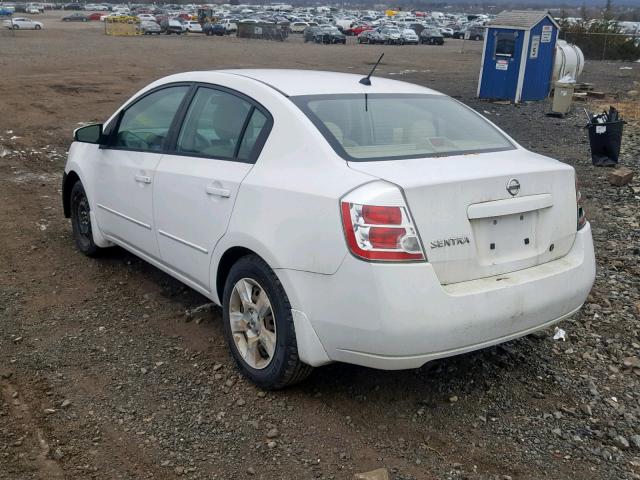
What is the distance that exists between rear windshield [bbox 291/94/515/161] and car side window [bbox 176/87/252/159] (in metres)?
0.45

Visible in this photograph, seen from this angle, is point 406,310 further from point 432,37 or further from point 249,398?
point 432,37

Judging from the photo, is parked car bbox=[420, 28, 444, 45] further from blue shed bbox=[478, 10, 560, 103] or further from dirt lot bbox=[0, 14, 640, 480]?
dirt lot bbox=[0, 14, 640, 480]

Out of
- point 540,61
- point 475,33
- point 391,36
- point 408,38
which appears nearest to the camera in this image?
point 540,61

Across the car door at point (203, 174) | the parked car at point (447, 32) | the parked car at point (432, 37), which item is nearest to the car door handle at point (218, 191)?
the car door at point (203, 174)

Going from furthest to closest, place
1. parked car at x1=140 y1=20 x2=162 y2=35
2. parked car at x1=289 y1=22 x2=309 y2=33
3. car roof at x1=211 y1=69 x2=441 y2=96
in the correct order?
parked car at x1=289 y1=22 x2=309 y2=33
parked car at x1=140 y1=20 x2=162 y2=35
car roof at x1=211 y1=69 x2=441 y2=96

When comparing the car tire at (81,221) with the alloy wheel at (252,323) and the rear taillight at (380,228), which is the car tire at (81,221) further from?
the rear taillight at (380,228)

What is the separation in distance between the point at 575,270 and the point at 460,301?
904mm

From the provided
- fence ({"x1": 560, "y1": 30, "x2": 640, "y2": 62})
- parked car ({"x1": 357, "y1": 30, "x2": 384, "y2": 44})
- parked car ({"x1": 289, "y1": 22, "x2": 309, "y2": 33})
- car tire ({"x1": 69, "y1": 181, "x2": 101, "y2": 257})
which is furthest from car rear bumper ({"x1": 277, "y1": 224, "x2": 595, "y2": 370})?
parked car ({"x1": 289, "y1": 22, "x2": 309, "y2": 33})

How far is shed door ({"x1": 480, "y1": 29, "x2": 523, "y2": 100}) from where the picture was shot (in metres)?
17.7

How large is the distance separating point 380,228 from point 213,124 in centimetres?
161

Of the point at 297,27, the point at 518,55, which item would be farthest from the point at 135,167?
the point at 297,27

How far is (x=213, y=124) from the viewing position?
4.19 m

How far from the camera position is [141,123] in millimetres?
4965

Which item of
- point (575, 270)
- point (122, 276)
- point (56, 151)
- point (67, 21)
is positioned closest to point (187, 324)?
point (122, 276)
